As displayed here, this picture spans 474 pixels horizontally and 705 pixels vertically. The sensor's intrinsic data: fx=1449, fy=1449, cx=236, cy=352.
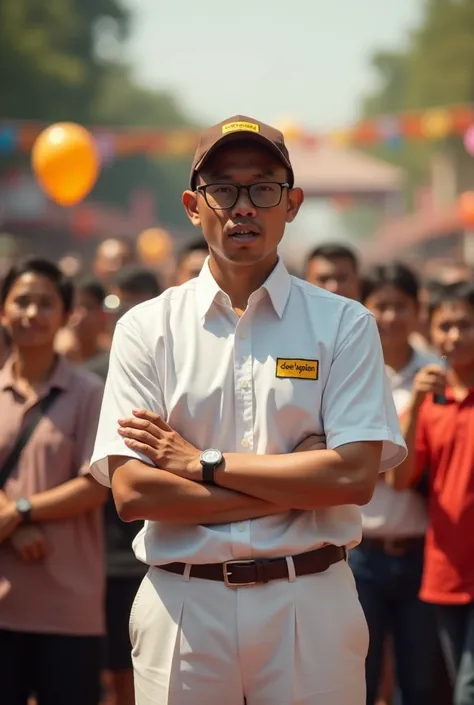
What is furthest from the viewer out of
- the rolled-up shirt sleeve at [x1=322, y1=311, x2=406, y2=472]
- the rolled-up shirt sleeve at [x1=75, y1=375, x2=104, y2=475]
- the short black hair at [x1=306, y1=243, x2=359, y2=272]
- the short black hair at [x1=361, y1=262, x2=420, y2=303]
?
the short black hair at [x1=306, y1=243, x2=359, y2=272]

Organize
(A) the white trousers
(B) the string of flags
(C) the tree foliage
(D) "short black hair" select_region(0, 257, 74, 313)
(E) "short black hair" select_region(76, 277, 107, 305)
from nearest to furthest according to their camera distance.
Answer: (A) the white trousers < (D) "short black hair" select_region(0, 257, 74, 313) < (E) "short black hair" select_region(76, 277, 107, 305) < (B) the string of flags < (C) the tree foliage

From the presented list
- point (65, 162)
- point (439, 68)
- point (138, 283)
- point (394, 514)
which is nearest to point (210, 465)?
point (394, 514)

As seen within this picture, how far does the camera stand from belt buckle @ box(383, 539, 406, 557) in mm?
5730

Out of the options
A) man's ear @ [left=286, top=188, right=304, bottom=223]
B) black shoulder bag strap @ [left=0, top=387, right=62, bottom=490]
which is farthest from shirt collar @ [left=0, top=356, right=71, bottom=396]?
man's ear @ [left=286, top=188, right=304, bottom=223]

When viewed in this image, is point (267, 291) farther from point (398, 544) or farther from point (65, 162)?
point (65, 162)

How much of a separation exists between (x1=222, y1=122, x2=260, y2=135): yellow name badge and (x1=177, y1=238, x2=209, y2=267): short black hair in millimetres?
3185

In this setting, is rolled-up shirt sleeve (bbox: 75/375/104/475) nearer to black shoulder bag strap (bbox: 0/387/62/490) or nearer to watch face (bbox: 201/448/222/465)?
black shoulder bag strap (bbox: 0/387/62/490)

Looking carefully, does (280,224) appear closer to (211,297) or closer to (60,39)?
(211,297)

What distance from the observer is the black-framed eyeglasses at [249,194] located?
12.0 feet

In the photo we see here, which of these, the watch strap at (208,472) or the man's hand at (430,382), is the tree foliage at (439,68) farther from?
the watch strap at (208,472)

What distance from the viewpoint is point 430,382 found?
16.9 ft

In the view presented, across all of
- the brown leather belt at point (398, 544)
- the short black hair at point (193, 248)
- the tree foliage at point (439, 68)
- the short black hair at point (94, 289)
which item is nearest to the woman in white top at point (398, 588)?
the brown leather belt at point (398, 544)

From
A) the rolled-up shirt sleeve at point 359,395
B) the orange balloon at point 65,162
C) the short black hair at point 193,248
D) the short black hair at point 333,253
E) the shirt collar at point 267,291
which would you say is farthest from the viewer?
the orange balloon at point 65,162

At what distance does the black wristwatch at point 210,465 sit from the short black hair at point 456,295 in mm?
2293
